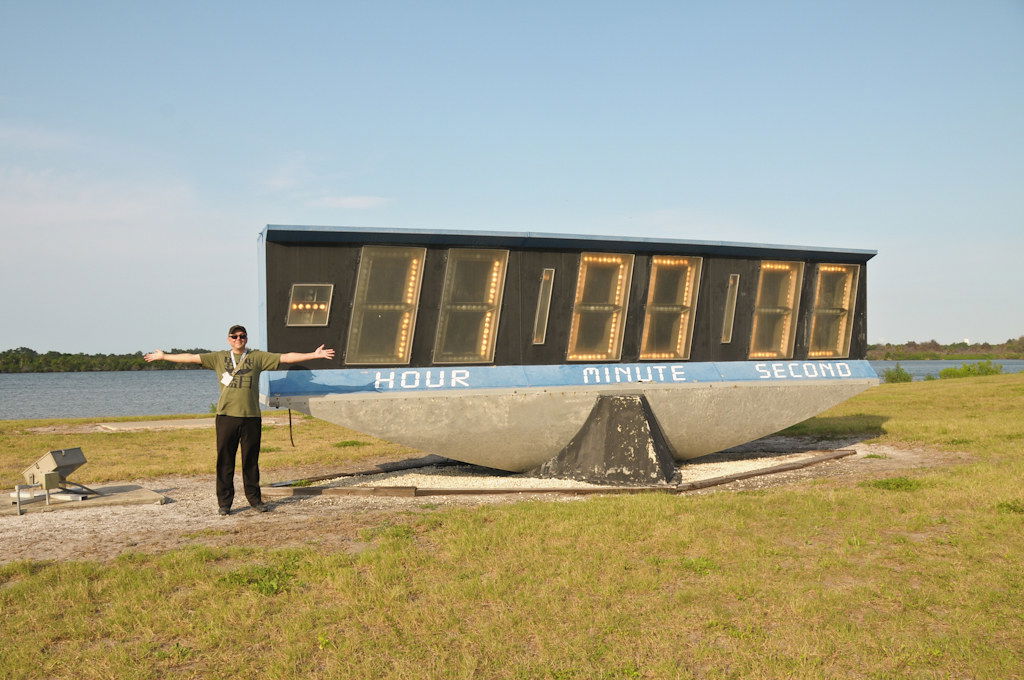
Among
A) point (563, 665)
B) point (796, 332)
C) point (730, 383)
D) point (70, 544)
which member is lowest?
point (70, 544)

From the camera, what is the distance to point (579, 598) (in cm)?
718

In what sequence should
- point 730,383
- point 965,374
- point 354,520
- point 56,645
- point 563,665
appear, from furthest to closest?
point 965,374 → point 730,383 → point 354,520 → point 56,645 → point 563,665

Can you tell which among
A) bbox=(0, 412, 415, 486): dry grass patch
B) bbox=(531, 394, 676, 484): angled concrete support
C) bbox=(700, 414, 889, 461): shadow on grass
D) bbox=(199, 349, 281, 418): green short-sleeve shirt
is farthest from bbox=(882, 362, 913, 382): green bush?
bbox=(199, 349, 281, 418): green short-sleeve shirt

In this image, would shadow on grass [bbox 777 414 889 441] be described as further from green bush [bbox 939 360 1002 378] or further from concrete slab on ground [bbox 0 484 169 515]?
green bush [bbox 939 360 1002 378]

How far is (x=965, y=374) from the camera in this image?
Answer: 53.9 metres

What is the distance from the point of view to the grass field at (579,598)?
19.4ft

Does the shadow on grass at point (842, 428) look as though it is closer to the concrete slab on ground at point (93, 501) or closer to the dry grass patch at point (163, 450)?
the dry grass patch at point (163, 450)

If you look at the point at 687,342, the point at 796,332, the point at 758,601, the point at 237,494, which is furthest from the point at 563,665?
the point at 796,332

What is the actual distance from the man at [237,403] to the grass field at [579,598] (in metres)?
2.41

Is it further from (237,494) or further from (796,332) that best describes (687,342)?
(237,494)

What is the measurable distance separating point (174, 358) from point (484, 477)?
591cm

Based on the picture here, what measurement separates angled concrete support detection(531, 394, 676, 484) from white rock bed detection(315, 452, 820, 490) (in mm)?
298

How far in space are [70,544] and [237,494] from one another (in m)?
3.71

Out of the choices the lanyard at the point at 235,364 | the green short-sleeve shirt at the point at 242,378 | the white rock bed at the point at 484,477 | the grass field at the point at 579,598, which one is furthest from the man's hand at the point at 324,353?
the white rock bed at the point at 484,477
